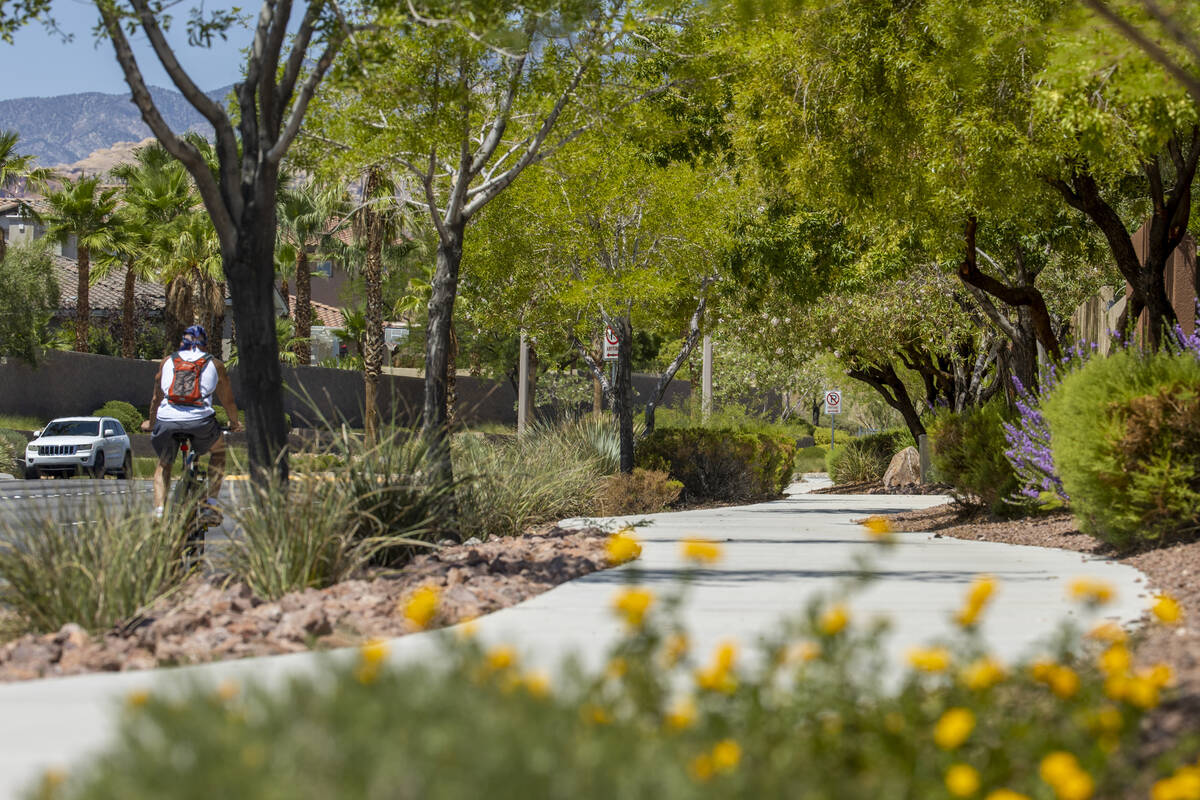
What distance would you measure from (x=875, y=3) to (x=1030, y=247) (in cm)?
927

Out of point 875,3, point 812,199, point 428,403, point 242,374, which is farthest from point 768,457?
point 242,374

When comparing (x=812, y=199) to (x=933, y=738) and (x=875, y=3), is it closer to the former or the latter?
(x=875, y=3)

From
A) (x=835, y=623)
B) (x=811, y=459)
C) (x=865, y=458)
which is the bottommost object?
(x=811, y=459)

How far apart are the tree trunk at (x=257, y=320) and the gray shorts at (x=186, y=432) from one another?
1176 mm

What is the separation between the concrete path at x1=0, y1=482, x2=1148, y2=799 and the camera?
15.9 ft

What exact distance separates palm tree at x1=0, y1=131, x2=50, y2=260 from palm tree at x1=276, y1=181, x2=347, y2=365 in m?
7.56

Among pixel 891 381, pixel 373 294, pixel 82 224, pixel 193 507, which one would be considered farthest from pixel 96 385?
pixel 193 507

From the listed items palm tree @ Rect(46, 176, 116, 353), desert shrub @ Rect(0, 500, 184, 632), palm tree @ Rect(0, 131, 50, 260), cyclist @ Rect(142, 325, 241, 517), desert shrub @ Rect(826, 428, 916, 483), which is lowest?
desert shrub @ Rect(826, 428, 916, 483)

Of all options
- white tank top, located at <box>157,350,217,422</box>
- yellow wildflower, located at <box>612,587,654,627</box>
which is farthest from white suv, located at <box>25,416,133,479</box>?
yellow wildflower, located at <box>612,587,654,627</box>

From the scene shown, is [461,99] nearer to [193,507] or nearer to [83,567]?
[193,507]

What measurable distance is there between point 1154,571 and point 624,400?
13468 millimetres

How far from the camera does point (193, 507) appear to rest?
8805mm

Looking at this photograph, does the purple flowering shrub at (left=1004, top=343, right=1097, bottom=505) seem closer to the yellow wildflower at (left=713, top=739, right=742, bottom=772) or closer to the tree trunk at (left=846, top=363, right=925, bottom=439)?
the yellow wildflower at (left=713, top=739, right=742, bottom=772)

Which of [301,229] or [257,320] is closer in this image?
[257,320]
